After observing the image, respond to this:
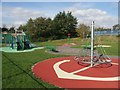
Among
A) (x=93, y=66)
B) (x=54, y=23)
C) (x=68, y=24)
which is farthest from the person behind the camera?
(x=68, y=24)

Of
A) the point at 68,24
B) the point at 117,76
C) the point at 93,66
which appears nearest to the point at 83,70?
the point at 93,66

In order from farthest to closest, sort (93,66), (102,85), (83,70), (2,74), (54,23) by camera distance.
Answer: (54,23) < (93,66) < (83,70) < (2,74) < (102,85)

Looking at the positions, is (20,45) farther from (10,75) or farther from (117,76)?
(117,76)

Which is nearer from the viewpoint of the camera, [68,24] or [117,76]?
[117,76]

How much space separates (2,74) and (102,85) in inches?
195

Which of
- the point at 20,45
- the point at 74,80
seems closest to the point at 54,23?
the point at 20,45

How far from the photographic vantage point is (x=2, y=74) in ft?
30.1

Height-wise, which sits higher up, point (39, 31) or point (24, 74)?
point (39, 31)

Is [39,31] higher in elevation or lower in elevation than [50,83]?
higher

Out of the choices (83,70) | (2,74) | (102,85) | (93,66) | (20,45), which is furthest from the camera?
(20,45)

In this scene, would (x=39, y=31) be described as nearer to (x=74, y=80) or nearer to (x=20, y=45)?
(x=20, y=45)

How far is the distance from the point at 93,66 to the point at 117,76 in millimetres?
2508

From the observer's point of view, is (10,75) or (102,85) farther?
(10,75)

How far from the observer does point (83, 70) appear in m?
10.9
